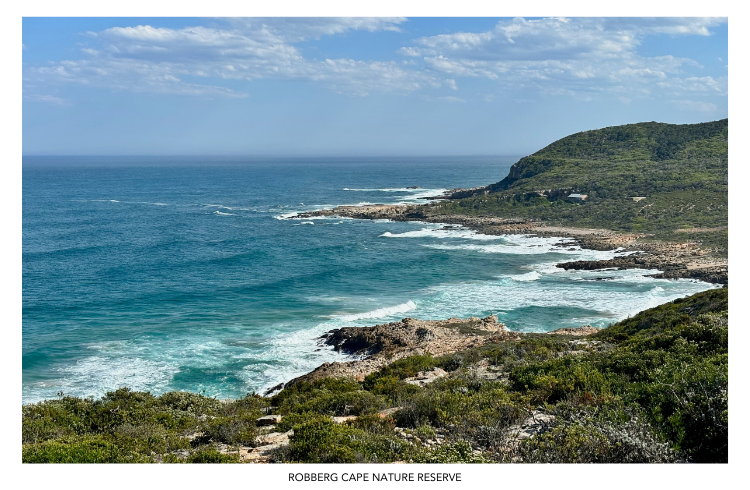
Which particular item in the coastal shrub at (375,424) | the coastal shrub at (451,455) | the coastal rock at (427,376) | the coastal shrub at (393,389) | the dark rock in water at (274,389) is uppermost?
the coastal shrub at (451,455)

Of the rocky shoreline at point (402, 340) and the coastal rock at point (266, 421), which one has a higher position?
the coastal rock at point (266, 421)

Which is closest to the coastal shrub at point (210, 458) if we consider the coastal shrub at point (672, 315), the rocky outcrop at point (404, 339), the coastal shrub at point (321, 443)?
the coastal shrub at point (321, 443)

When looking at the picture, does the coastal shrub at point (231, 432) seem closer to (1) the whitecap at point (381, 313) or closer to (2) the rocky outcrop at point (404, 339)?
(2) the rocky outcrop at point (404, 339)

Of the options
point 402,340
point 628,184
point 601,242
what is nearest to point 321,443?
point 402,340

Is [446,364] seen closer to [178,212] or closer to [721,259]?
[721,259]

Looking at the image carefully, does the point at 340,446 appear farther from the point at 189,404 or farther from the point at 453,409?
the point at 189,404
